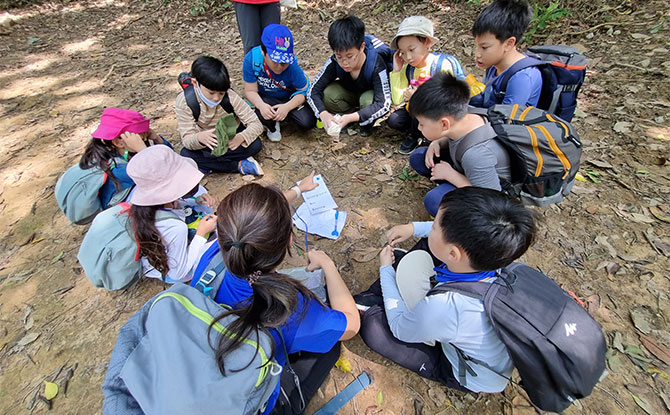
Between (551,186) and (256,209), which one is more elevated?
(256,209)

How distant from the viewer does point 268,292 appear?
1.47m

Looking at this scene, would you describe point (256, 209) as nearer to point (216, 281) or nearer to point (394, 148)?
point (216, 281)

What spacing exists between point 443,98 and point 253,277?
6.24 ft

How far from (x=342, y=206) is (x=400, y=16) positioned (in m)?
5.76

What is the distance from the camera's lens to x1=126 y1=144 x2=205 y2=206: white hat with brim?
2172 mm

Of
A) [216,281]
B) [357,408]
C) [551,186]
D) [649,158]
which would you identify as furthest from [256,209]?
[649,158]

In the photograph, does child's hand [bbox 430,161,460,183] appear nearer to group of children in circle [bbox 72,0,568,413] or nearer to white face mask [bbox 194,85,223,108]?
group of children in circle [bbox 72,0,568,413]

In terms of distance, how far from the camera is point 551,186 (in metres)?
2.46

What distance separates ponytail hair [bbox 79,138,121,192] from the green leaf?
1.06m

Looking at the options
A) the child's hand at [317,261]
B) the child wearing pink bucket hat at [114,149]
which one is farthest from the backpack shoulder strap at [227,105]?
the child's hand at [317,261]

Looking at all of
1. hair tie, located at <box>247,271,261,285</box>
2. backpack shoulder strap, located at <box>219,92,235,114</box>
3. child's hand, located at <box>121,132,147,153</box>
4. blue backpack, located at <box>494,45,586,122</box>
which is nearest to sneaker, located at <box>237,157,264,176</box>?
backpack shoulder strap, located at <box>219,92,235,114</box>

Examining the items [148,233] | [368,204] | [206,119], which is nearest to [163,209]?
[148,233]

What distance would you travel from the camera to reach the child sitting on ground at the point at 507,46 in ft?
9.18

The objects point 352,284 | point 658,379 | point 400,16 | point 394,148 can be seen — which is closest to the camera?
point 658,379
